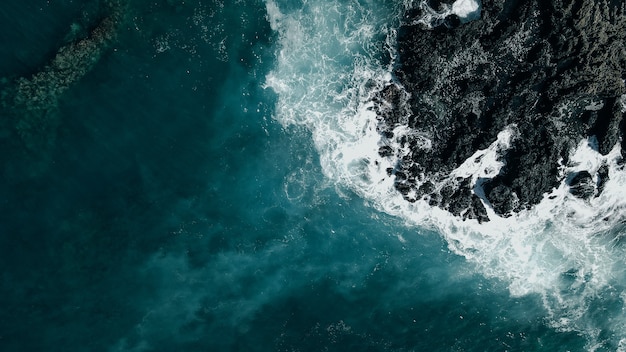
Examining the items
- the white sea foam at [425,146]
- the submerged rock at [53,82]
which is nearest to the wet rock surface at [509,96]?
the white sea foam at [425,146]

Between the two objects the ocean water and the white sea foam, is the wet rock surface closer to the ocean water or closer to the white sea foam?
the white sea foam

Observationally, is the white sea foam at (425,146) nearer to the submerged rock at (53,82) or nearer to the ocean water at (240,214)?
the ocean water at (240,214)

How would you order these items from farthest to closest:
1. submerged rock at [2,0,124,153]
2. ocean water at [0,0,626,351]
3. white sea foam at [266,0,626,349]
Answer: white sea foam at [266,0,626,349] < ocean water at [0,0,626,351] < submerged rock at [2,0,124,153]

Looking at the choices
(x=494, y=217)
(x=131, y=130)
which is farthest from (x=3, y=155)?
(x=494, y=217)

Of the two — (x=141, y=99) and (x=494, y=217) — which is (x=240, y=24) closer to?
(x=141, y=99)

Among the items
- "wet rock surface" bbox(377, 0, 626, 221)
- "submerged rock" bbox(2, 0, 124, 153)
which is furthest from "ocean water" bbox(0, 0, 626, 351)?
"wet rock surface" bbox(377, 0, 626, 221)
